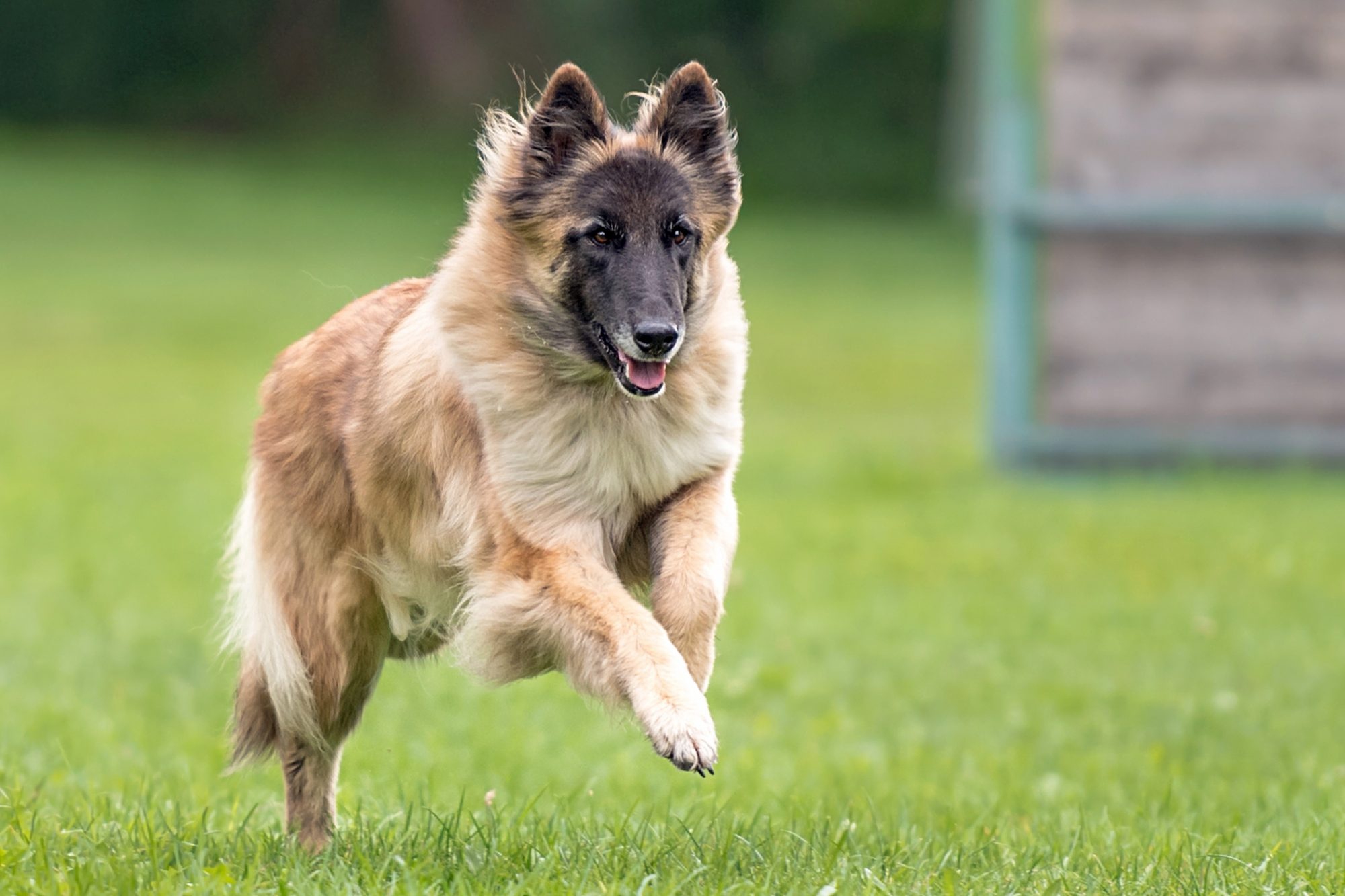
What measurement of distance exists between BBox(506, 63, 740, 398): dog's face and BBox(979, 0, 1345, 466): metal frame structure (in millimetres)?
8140

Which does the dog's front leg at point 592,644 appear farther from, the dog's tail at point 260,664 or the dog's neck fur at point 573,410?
the dog's tail at point 260,664

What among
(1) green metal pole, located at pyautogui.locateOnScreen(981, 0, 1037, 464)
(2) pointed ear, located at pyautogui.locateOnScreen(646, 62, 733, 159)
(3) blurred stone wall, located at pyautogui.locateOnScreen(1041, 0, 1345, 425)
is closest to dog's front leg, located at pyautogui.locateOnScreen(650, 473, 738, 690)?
(2) pointed ear, located at pyautogui.locateOnScreen(646, 62, 733, 159)

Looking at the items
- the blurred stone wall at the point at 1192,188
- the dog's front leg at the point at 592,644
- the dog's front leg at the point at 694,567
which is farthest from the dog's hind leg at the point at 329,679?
the blurred stone wall at the point at 1192,188

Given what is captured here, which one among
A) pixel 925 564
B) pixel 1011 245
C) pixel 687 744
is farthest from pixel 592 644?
pixel 1011 245

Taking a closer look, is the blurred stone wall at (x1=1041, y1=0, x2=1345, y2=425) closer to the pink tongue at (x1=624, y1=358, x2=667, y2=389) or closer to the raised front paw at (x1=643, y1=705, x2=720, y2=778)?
the pink tongue at (x1=624, y1=358, x2=667, y2=389)

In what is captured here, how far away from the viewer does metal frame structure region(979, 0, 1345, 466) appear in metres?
13.1

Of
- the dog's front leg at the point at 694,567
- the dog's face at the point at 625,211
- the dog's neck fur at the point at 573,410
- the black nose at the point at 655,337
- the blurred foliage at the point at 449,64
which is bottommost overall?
the blurred foliage at the point at 449,64

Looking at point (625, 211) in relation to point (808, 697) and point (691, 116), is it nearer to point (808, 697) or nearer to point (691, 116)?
point (691, 116)

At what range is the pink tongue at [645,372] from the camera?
5.02 metres

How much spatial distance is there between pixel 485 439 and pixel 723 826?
4.33 ft

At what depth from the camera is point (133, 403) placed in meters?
18.9

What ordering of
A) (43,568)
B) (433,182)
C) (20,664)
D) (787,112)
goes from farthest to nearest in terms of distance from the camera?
(787,112) < (433,182) < (43,568) < (20,664)

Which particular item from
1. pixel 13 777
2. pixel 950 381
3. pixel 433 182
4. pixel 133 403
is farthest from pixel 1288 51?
pixel 433 182

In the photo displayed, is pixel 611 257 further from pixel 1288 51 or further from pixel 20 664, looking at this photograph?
pixel 1288 51
